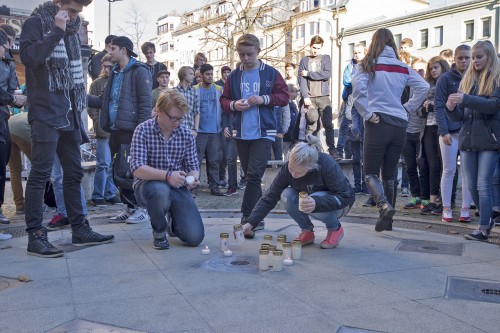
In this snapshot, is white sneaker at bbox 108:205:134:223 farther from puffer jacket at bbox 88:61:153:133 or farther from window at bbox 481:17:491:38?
window at bbox 481:17:491:38

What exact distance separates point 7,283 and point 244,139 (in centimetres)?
283

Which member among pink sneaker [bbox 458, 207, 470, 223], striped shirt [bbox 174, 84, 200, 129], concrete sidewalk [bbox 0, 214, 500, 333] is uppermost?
striped shirt [bbox 174, 84, 200, 129]

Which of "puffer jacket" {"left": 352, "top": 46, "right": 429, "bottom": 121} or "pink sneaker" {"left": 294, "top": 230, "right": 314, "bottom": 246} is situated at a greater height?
"puffer jacket" {"left": 352, "top": 46, "right": 429, "bottom": 121}

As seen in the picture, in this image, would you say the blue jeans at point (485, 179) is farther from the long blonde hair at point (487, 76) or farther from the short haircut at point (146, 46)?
the short haircut at point (146, 46)

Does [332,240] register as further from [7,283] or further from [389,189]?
[7,283]

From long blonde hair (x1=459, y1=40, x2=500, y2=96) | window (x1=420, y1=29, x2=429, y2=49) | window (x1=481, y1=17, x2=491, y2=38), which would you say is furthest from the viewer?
window (x1=420, y1=29, x2=429, y2=49)

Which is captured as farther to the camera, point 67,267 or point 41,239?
point 41,239

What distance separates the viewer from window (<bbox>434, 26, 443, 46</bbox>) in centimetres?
4762

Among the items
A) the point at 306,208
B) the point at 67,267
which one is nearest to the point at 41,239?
the point at 67,267

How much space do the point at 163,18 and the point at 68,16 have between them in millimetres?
96034

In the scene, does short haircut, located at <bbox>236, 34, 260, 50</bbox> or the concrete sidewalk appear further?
short haircut, located at <bbox>236, 34, 260, 50</bbox>

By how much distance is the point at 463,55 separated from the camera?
22.0ft

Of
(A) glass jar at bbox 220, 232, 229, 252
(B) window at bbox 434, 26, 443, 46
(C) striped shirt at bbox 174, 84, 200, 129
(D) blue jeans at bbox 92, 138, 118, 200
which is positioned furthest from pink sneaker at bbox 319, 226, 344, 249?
(B) window at bbox 434, 26, 443, 46

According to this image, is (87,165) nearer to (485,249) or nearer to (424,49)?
(485,249)
